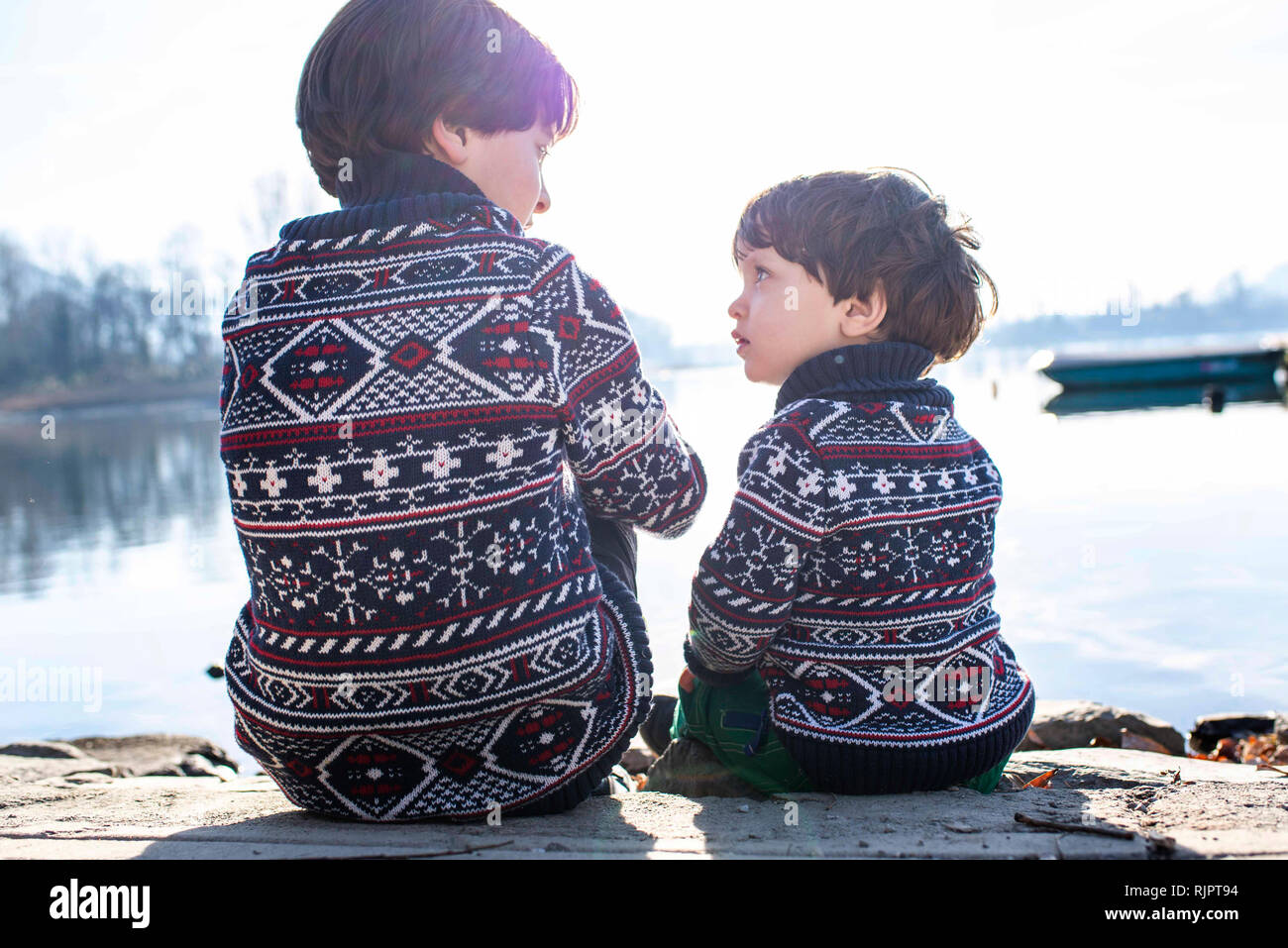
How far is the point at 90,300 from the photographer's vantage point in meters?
41.2

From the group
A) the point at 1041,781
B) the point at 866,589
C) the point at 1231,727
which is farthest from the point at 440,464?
the point at 1231,727

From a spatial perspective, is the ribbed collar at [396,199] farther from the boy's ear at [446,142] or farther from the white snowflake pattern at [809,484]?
the white snowflake pattern at [809,484]

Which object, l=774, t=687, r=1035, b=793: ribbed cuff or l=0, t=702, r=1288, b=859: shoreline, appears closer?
l=0, t=702, r=1288, b=859: shoreline

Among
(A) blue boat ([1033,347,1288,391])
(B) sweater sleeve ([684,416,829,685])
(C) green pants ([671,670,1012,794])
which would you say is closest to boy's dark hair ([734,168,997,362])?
(B) sweater sleeve ([684,416,829,685])

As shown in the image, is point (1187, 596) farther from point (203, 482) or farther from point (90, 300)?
point (90, 300)

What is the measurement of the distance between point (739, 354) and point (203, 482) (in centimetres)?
898

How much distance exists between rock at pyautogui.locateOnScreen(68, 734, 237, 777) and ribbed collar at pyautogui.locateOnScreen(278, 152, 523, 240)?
6.73ft

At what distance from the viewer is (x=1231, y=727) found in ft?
9.66

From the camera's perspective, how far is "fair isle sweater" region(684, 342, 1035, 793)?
5.58ft

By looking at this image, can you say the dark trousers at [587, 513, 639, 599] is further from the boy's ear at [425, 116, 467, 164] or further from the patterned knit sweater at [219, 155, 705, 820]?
the boy's ear at [425, 116, 467, 164]

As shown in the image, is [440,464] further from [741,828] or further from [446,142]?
[741,828]

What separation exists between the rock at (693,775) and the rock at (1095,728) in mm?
1218

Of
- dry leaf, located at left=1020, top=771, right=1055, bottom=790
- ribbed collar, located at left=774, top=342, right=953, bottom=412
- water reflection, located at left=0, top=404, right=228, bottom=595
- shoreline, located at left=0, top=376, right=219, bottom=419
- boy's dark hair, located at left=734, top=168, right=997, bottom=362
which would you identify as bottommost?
shoreline, located at left=0, top=376, right=219, bottom=419
